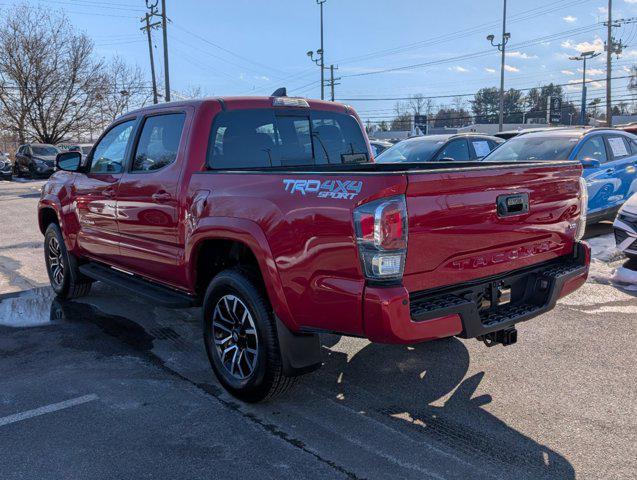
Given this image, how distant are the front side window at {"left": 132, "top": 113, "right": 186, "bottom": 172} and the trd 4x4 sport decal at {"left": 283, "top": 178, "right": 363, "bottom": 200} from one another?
1477mm

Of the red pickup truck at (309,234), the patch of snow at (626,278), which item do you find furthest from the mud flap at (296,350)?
the patch of snow at (626,278)

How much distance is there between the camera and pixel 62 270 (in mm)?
6234

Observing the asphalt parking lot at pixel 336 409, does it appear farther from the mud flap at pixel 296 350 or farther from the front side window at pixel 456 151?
the front side window at pixel 456 151

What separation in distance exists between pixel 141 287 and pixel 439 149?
703 centimetres

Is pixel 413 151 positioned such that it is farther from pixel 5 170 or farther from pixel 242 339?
pixel 5 170

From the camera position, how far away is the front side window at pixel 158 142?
14.0 ft

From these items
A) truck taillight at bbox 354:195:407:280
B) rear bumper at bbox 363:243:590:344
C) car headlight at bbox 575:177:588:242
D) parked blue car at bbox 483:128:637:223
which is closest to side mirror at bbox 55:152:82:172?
truck taillight at bbox 354:195:407:280

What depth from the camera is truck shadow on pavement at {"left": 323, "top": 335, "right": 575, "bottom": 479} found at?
117 inches

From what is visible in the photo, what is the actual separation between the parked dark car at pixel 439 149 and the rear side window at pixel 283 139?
5.41 metres

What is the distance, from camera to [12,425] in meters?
3.40

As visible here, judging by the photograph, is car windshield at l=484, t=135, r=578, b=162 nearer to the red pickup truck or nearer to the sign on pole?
the red pickup truck

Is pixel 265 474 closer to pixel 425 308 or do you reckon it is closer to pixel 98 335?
pixel 425 308

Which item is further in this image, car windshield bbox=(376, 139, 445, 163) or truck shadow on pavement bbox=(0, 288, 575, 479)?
car windshield bbox=(376, 139, 445, 163)

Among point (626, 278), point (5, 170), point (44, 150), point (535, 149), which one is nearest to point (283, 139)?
point (626, 278)
